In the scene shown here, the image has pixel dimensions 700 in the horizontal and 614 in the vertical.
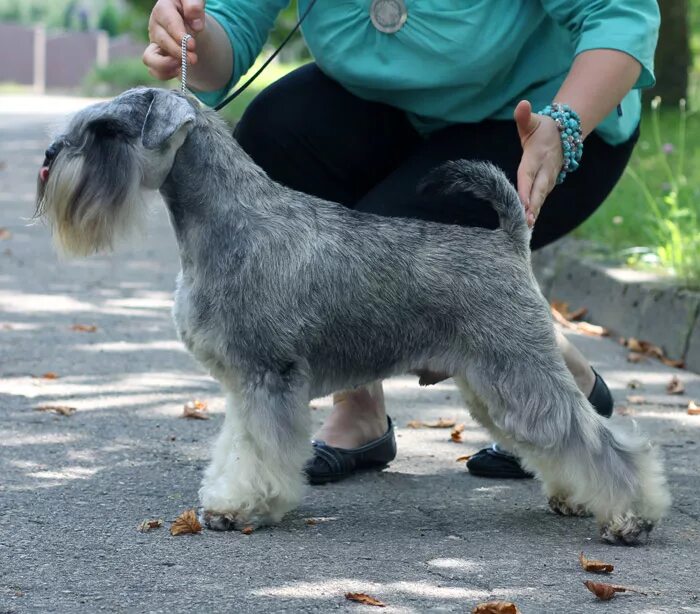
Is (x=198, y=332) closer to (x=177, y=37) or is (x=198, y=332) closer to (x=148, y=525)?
(x=148, y=525)

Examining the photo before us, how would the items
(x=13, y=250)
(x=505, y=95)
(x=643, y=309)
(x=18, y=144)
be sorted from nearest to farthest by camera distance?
(x=505, y=95) < (x=643, y=309) < (x=13, y=250) < (x=18, y=144)

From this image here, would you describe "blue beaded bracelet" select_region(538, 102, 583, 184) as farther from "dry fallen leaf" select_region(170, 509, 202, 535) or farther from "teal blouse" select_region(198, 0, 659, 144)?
"dry fallen leaf" select_region(170, 509, 202, 535)

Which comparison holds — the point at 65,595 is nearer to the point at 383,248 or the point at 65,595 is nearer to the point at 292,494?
the point at 292,494

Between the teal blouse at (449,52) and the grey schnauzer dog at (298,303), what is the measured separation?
0.65 m

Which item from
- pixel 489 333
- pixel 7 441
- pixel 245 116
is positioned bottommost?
pixel 7 441

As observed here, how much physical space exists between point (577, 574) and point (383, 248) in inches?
41.9

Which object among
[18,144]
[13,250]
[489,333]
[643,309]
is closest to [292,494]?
[489,333]

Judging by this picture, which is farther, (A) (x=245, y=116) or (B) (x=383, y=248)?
(A) (x=245, y=116)

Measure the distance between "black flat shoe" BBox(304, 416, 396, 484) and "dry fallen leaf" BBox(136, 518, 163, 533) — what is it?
0.68 meters

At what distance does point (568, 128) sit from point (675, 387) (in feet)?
7.19

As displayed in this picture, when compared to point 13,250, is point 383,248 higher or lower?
higher

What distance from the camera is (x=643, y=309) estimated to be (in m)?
6.41

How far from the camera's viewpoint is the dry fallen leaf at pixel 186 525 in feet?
11.5

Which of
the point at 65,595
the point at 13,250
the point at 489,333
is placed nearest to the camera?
the point at 65,595
